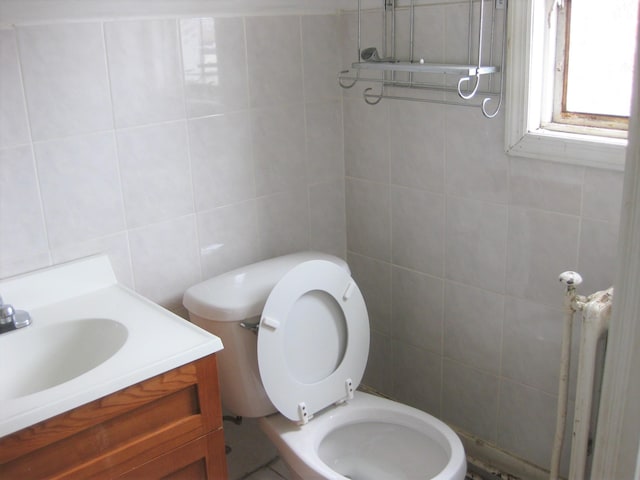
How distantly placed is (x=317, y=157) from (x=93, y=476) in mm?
1247

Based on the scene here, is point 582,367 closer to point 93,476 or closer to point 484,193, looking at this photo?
point 484,193

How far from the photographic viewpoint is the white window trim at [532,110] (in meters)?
1.69

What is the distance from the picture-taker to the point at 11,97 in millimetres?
1590

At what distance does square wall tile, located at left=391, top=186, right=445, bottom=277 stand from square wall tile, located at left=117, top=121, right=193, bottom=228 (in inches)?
27.0

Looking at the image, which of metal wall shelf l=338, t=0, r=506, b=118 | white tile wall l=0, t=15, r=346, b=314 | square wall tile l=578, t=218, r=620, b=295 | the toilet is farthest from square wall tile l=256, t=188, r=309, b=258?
square wall tile l=578, t=218, r=620, b=295

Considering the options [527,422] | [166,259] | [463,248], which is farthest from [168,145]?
[527,422]

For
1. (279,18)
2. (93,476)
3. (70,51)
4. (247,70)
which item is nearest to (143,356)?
(93,476)

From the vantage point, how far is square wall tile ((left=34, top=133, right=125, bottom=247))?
5.54 feet

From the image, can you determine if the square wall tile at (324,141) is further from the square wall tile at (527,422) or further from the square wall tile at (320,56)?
the square wall tile at (527,422)

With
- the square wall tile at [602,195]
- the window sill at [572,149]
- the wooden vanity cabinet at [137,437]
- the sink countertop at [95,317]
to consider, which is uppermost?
the window sill at [572,149]

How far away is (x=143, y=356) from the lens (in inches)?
57.3

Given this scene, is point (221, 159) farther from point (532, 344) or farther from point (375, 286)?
point (532, 344)

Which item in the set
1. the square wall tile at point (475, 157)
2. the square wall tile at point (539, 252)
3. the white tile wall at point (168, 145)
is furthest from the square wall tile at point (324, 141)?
the square wall tile at point (539, 252)

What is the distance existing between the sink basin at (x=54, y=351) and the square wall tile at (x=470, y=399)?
1113mm
